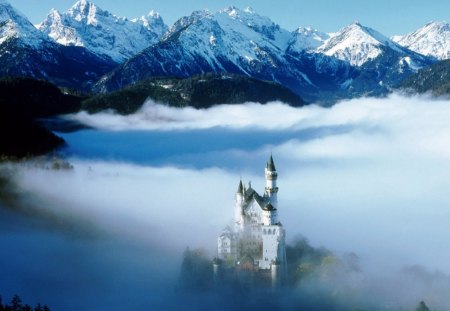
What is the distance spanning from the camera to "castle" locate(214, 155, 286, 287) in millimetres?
125375

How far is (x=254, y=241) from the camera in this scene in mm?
129250

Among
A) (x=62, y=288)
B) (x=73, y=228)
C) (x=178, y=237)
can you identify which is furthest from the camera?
(x=73, y=228)

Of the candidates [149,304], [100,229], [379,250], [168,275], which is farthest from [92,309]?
[379,250]

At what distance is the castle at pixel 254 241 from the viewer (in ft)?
411

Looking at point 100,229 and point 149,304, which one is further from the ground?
point 100,229

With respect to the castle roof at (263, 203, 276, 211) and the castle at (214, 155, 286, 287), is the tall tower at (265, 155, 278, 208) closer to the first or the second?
the castle at (214, 155, 286, 287)

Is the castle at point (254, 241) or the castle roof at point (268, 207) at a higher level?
the castle roof at point (268, 207)

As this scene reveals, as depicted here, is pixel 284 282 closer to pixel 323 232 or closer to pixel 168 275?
pixel 168 275

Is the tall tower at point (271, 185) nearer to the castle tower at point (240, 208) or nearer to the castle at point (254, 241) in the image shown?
the castle at point (254, 241)

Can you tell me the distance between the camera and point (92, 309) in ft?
424

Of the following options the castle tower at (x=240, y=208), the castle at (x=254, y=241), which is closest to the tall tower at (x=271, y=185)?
the castle at (x=254, y=241)

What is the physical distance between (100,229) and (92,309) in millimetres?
65647

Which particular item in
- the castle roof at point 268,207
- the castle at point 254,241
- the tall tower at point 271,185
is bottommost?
the castle at point 254,241

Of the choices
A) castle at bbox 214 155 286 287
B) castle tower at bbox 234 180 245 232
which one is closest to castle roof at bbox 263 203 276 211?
castle at bbox 214 155 286 287
